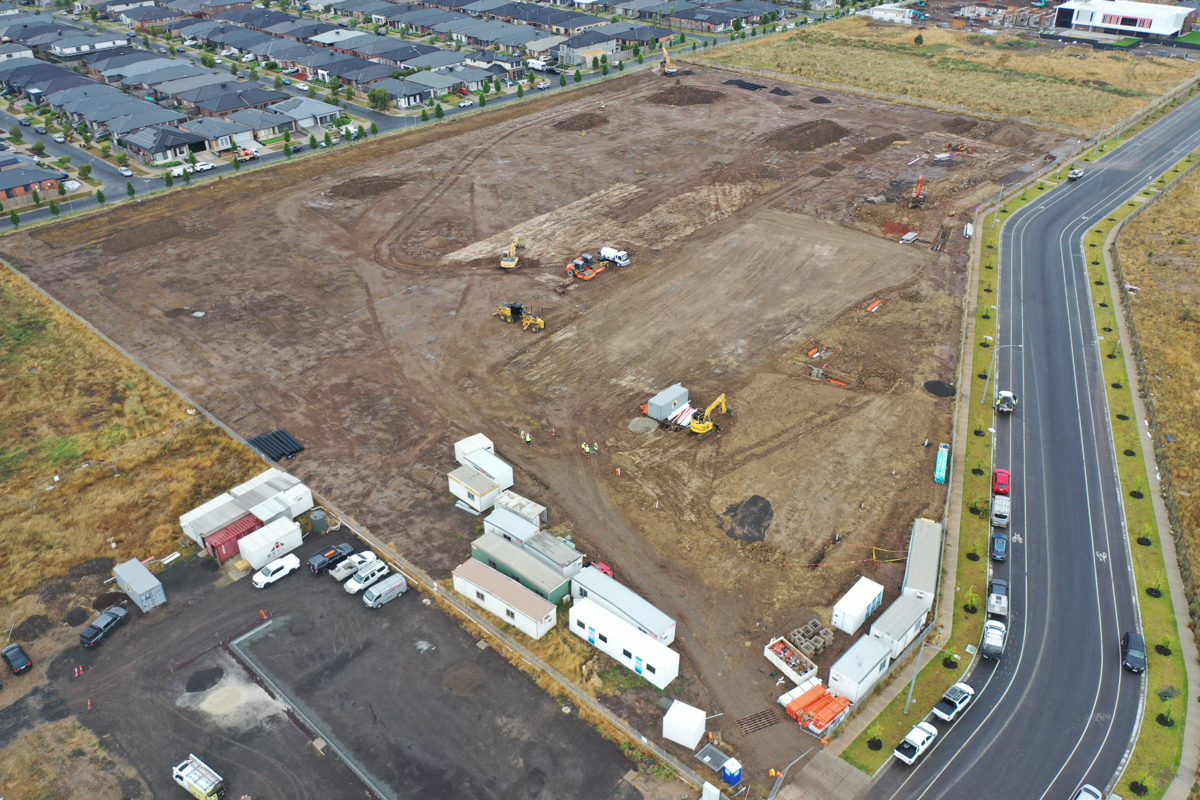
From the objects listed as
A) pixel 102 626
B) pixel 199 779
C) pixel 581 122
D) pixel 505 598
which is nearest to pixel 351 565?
pixel 505 598

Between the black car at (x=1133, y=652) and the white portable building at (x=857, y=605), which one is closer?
the black car at (x=1133, y=652)

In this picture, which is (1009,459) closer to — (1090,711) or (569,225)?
(1090,711)

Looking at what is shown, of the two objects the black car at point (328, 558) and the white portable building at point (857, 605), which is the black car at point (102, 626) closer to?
the black car at point (328, 558)

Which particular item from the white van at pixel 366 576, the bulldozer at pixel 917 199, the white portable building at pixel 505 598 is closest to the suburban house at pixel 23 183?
the white van at pixel 366 576

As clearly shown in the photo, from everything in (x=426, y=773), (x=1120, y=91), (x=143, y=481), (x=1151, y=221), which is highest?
(x=1120, y=91)

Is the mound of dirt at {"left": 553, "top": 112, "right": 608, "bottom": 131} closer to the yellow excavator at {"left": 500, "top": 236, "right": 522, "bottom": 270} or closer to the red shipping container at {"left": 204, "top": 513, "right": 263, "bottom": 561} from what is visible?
the yellow excavator at {"left": 500, "top": 236, "right": 522, "bottom": 270}

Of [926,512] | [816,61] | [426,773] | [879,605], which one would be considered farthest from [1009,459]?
[816,61]
